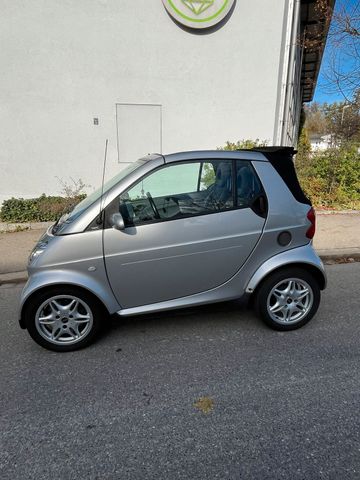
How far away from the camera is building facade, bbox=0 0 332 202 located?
24.5 feet

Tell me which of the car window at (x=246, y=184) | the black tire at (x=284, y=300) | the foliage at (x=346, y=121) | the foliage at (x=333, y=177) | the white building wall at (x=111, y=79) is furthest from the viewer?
the foliage at (x=346, y=121)

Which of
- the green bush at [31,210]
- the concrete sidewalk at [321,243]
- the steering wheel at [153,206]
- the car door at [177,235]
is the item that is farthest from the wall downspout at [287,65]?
the steering wheel at [153,206]

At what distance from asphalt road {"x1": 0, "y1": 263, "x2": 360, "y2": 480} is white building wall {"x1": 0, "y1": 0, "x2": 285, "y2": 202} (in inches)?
219

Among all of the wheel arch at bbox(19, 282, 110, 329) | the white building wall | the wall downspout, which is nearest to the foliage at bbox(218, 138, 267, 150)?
the white building wall

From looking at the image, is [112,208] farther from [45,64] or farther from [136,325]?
[45,64]

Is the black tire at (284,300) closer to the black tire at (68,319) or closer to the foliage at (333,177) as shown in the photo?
the black tire at (68,319)

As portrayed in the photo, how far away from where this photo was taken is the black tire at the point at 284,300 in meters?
3.09

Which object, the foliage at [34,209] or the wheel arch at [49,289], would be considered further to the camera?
the foliage at [34,209]

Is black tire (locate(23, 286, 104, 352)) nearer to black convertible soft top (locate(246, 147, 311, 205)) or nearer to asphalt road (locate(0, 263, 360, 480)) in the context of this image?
asphalt road (locate(0, 263, 360, 480))

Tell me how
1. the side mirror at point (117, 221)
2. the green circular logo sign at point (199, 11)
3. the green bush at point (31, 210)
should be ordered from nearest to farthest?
the side mirror at point (117, 221) < the green bush at point (31, 210) < the green circular logo sign at point (199, 11)

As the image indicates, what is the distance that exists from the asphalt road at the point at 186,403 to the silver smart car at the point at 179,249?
330 millimetres

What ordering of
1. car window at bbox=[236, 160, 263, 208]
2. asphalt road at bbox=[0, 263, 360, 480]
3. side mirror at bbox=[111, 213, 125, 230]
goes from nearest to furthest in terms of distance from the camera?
asphalt road at bbox=[0, 263, 360, 480], side mirror at bbox=[111, 213, 125, 230], car window at bbox=[236, 160, 263, 208]

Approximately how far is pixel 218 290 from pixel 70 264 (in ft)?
4.32

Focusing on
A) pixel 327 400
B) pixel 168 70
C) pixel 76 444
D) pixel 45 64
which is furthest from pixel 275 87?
pixel 76 444
